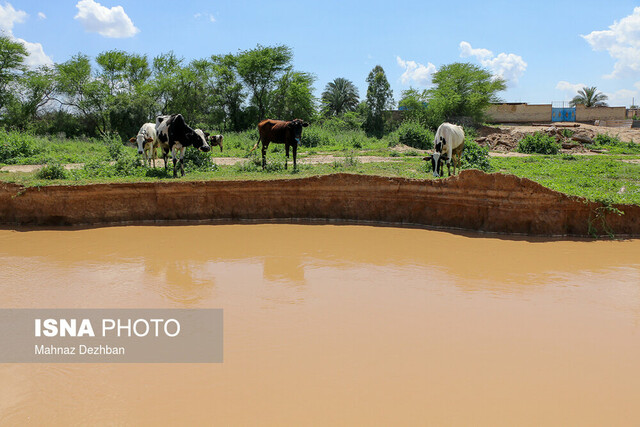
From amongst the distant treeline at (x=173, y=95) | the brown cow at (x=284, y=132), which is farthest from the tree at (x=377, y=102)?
the brown cow at (x=284, y=132)

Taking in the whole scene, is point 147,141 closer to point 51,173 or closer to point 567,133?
point 51,173

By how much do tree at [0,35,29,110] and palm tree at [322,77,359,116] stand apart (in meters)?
24.3

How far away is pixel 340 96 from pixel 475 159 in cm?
3129

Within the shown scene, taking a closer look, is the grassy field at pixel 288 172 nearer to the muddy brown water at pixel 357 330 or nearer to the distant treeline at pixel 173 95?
the muddy brown water at pixel 357 330

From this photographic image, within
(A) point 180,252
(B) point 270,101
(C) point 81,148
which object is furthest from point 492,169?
(B) point 270,101

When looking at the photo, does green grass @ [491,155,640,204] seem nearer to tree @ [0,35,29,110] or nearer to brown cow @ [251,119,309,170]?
brown cow @ [251,119,309,170]

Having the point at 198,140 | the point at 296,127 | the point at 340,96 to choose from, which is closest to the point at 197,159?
the point at 198,140

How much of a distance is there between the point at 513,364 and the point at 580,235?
16.9 ft

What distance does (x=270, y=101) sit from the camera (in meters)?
29.1

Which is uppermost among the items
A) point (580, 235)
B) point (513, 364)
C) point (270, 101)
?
point (270, 101)

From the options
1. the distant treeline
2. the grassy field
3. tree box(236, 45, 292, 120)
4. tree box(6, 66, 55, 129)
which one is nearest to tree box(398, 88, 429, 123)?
the distant treeline

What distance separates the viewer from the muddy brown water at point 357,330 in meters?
3.05

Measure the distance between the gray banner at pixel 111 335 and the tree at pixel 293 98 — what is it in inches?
984

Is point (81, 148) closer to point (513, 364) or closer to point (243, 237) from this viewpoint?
point (243, 237)
